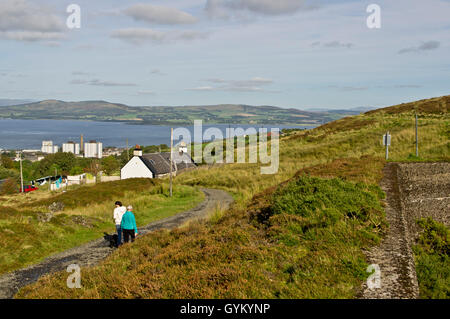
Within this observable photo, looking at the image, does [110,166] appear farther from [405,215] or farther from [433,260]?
[433,260]

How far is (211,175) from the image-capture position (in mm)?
45312

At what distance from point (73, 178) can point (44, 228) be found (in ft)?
207

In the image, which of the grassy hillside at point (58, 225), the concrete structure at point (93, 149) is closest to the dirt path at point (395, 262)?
the grassy hillside at point (58, 225)

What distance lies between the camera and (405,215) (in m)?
9.26

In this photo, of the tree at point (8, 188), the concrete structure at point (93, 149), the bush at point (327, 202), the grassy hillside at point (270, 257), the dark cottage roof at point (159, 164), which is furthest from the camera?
the concrete structure at point (93, 149)

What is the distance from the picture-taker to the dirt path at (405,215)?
16.8 ft

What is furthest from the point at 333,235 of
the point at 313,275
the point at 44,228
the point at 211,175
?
the point at 211,175

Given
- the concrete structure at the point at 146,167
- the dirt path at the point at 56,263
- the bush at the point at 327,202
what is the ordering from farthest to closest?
the concrete structure at the point at 146,167
the dirt path at the point at 56,263
the bush at the point at 327,202

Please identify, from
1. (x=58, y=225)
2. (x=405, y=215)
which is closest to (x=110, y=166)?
(x=58, y=225)

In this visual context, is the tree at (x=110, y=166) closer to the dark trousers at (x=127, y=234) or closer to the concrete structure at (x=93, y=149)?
the concrete structure at (x=93, y=149)

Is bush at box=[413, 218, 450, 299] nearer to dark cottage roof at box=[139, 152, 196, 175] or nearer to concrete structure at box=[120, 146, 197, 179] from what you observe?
concrete structure at box=[120, 146, 197, 179]

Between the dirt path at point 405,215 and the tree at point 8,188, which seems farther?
the tree at point 8,188
